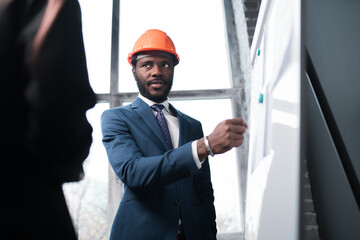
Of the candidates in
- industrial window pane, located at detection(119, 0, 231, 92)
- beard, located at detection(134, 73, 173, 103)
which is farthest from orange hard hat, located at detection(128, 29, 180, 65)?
industrial window pane, located at detection(119, 0, 231, 92)

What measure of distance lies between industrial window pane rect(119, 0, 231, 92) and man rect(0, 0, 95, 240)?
196 cm

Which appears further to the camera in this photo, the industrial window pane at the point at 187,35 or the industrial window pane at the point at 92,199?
the industrial window pane at the point at 187,35

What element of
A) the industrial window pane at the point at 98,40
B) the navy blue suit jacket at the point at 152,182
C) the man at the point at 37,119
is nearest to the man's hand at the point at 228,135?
the navy blue suit jacket at the point at 152,182

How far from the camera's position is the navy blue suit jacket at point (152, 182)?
3.74 ft

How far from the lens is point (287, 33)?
633 mm

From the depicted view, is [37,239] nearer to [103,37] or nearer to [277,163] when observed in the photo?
[277,163]

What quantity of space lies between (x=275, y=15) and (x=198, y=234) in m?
0.95

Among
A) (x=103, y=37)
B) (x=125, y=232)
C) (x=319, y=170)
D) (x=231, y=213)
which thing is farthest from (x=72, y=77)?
(x=103, y=37)

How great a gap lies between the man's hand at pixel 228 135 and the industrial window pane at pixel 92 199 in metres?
1.36

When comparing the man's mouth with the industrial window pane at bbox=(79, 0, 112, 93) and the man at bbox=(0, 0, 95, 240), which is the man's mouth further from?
the man at bbox=(0, 0, 95, 240)

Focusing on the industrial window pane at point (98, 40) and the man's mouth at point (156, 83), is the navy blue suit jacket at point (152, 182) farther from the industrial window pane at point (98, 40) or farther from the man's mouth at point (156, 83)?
the industrial window pane at point (98, 40)

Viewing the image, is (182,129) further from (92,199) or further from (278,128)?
(92,199)

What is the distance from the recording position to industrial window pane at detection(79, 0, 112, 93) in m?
2.44

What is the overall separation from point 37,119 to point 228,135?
0.68 m
